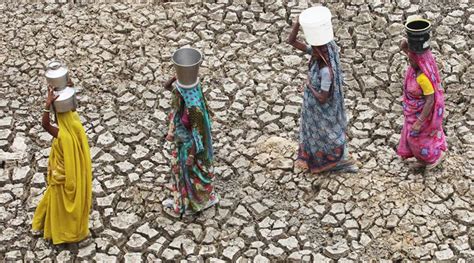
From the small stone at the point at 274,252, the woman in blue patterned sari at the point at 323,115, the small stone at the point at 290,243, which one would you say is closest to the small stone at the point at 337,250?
the small stone at the point at 290,243

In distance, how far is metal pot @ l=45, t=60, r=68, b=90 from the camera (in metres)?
5.66

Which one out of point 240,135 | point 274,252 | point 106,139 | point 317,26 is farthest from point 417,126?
point 106,139

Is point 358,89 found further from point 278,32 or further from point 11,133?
point 11,133

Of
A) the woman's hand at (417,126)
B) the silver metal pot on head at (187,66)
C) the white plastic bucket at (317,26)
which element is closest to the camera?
the silver metal pot on head at (187,66)

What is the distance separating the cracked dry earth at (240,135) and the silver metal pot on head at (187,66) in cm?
122

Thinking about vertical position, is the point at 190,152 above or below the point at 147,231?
above

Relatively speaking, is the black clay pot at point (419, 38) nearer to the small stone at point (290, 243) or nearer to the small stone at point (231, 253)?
the small stone at point (290, 243)

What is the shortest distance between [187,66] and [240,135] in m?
1.66

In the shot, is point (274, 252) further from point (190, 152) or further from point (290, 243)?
point (190, 152)

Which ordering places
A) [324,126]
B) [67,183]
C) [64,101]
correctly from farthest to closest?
[324,126], [67,183], [64,101]

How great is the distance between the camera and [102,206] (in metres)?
6.52

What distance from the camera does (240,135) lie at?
7.21 m

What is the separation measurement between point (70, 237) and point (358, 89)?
3.17 m

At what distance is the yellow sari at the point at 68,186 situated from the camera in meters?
5.73
